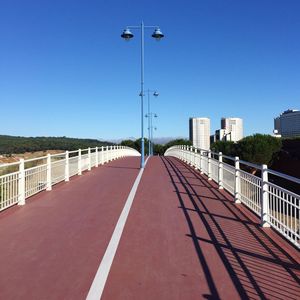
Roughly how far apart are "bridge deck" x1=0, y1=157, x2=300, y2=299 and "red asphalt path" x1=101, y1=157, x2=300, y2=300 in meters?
0.01

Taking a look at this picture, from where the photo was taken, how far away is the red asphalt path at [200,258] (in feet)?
16.7

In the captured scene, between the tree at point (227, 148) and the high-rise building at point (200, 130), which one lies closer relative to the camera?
the tree at point (227, 148)

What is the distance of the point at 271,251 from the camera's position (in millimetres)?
6762

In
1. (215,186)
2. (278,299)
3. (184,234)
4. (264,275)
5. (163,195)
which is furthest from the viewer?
(215,186)

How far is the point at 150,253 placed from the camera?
664cm

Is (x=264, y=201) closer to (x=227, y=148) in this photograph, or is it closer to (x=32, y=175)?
(x=32, y=175)

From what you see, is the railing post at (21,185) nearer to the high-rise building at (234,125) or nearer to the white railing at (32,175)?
the white railing at (32,175)

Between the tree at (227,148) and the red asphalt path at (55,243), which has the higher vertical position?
the tree at (227,148)

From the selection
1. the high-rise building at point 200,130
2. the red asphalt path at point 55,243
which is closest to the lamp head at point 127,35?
the red asphalt path at point 55,243

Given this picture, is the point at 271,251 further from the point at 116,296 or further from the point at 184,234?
the point at 116,296

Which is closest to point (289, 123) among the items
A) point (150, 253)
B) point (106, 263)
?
point (150, 253)

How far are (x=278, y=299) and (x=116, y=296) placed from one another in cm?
185

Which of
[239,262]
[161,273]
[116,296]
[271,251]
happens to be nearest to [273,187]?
[271,251]

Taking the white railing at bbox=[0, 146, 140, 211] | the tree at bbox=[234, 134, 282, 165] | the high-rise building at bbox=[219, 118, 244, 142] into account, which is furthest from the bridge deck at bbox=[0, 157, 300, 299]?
the high-rise building at bbox=[219, 118, 244, 142]
